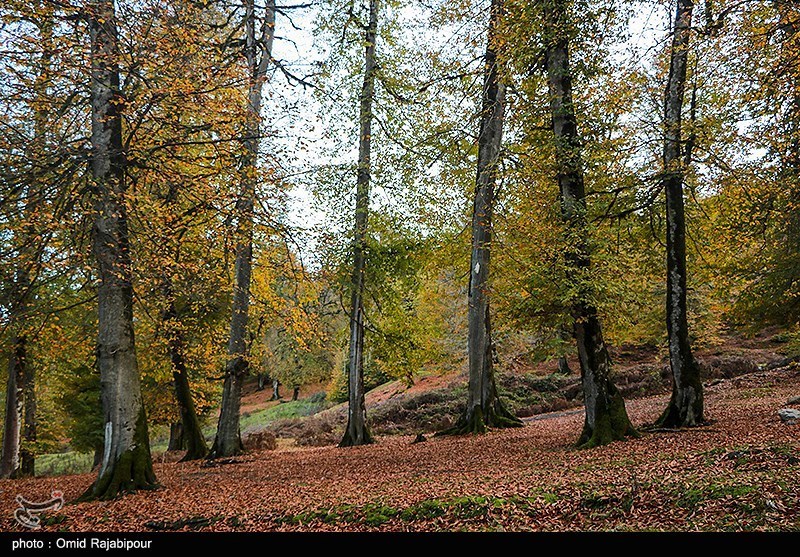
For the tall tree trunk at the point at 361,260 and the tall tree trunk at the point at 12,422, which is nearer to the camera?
the tall tree trunk at the point at 12,422

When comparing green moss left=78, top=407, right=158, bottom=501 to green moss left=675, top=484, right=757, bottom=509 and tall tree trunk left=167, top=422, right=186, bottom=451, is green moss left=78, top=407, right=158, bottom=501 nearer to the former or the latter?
green moss left=675, top=484, right=757, bottom=509

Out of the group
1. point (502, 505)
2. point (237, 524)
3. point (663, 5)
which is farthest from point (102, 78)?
point (663, 5)

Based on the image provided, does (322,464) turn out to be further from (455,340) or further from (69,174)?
(455,340)

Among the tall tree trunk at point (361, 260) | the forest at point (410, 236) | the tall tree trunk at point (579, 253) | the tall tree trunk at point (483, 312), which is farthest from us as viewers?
the tall tree trunk at point (361, 260)

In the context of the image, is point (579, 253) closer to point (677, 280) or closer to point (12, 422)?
point (677, 280)

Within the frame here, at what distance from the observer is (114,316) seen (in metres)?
7.68

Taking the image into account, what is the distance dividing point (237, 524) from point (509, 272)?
10.2 m

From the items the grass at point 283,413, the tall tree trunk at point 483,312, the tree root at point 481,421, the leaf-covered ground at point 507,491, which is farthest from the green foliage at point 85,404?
the grass at point 283,413

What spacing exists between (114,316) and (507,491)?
252 inches

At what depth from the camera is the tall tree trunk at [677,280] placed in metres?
9.35

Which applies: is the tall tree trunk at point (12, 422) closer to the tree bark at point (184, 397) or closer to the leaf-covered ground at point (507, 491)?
the tree bark at point (184, 397)

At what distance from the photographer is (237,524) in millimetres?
5438

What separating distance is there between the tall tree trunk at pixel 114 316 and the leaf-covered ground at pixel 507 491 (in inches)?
21.5

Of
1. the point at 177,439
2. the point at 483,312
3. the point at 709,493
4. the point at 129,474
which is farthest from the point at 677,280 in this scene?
the point at 177,439
